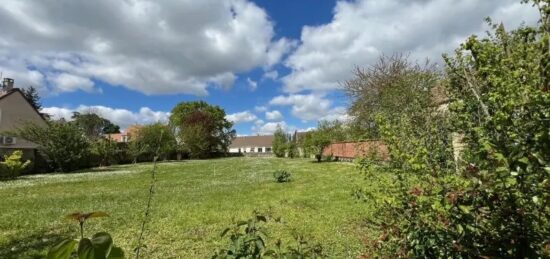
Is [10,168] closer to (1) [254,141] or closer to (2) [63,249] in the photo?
(2) [63,249]

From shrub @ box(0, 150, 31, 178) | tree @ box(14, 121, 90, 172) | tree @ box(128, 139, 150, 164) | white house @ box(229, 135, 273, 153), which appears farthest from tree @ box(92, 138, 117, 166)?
white house @ box(229, 135, 273, 153)

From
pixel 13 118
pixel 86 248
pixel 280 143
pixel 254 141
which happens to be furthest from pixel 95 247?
pixel 254 141

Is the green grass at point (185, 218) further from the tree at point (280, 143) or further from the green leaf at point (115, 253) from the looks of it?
the tree at point (280, 143)

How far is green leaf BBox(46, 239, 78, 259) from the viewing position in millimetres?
908

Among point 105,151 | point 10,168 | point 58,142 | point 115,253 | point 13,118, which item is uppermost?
point 13,118

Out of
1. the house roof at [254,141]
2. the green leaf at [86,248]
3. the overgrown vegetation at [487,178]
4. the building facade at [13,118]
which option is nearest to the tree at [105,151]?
the building facade at [13,118]

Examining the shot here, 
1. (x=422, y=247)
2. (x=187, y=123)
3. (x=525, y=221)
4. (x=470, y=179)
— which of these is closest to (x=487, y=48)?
(x=470, y=179)

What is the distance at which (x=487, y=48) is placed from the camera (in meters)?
2.67

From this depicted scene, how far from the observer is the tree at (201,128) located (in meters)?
60.0

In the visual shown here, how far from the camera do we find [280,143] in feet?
211

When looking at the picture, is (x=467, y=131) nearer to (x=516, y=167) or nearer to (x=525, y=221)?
(x=525, y=221)

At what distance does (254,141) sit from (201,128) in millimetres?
58229

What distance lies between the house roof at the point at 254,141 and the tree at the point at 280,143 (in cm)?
4368

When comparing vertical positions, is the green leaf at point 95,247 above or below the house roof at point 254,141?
below
